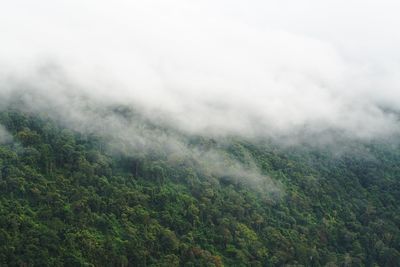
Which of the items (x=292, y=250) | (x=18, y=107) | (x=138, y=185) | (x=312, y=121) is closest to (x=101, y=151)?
(x=138, y=185)

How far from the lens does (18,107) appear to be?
393 feet

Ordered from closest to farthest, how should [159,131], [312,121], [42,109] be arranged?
[42,109]
[159,131]
[312,121]

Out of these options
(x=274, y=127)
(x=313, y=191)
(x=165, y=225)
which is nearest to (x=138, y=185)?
(x=165, y=225)

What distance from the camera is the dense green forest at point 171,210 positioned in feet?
295

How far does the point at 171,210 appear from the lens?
348 ft

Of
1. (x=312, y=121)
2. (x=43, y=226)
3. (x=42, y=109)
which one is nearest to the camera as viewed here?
(x=43, y=226)

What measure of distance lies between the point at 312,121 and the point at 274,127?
63.7ft

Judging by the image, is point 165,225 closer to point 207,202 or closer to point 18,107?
point 207,202

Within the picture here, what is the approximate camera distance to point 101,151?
116m

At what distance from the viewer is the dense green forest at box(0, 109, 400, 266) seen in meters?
90.1

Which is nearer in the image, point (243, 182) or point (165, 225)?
point (165, 225)

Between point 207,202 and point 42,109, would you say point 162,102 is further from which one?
point 207,202

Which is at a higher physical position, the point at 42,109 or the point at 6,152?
the point at 42,109

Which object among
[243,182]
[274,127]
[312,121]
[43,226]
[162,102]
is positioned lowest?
[43,226]
